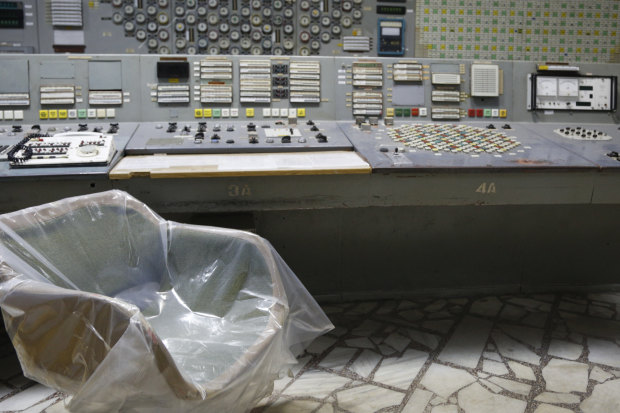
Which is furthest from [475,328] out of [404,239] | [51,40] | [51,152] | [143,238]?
[51,40]

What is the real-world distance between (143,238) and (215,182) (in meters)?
0.41

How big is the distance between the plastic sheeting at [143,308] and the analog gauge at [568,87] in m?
1.96

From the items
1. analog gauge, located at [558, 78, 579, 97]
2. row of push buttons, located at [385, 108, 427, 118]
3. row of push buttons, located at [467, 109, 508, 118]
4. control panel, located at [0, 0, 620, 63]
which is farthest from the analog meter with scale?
control panel, located at [0, 0, 620, 63]

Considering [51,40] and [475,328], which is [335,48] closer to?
[51,40]

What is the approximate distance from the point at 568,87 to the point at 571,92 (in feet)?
0.09

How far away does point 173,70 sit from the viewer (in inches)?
100

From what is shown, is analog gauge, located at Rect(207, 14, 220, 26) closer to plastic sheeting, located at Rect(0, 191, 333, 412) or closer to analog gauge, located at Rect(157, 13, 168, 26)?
analog gauge, located at Rect(157, 13, 168, 26)

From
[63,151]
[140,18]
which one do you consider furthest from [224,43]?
[63,151]

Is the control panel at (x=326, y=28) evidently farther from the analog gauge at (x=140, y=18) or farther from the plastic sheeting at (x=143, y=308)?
the plastic sheeting at (x=143, y=308)

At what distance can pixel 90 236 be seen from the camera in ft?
4.85

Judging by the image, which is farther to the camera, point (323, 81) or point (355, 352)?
point (323, 81)

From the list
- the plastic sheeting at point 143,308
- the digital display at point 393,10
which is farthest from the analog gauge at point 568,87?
the plastic sheeting at point 143,308

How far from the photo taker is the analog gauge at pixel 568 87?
2779 mm

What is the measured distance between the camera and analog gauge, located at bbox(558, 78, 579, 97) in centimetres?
278
